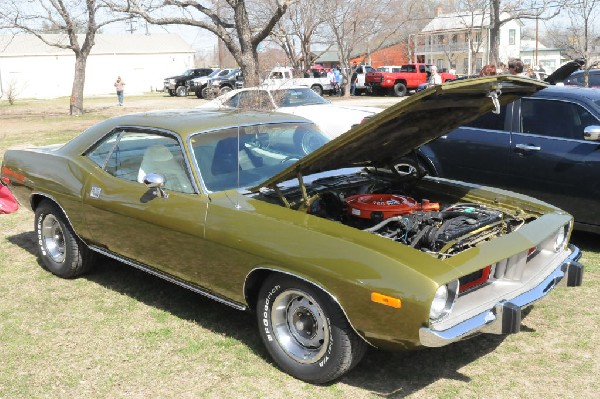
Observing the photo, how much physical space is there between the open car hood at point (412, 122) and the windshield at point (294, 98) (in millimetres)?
8269

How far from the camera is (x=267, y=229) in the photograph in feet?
12.2

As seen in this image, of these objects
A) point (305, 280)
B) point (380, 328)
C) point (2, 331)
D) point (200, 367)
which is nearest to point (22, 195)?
point (2, 331)

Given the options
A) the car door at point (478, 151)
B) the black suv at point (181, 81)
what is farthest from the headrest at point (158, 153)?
the black suv at point (181, 81)

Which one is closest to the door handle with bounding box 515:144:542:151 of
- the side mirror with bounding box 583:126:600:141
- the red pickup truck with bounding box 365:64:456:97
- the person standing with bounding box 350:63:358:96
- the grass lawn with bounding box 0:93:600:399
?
the side mirror with bounding box 583:126:600:141

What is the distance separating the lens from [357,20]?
33.5 meters

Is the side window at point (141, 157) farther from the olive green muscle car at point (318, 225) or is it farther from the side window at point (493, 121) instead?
the side window at point (493, 121)

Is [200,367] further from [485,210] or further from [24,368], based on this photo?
[485,210]

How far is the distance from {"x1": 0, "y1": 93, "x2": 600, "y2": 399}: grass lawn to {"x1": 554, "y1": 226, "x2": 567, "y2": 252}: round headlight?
0.59 metres

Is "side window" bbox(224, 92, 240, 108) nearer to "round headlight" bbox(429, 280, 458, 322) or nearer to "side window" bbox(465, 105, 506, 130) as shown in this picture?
"side window" bbox(465, 105, 506, 130)

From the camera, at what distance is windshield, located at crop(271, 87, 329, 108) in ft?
42.2

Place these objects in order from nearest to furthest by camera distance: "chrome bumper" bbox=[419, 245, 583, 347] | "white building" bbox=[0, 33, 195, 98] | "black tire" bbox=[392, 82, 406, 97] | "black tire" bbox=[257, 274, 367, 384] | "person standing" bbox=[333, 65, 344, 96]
Answer: "chrome bumper" bbox=[419, 245, 583, 347]
"black tire" bbox=[257, 274, 367, 384]
"black tire" bbox=[392, 82, 406, 97]
"person standing" bbox=[333, 65, 344, 96]
"white building" bbox=[0, 33, 195, 98]

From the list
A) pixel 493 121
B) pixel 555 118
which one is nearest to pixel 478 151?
pixel 493 121

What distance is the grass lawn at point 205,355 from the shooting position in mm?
3639

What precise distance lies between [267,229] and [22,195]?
318 cm
